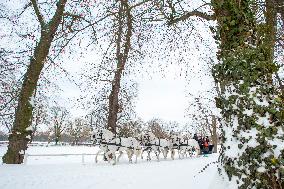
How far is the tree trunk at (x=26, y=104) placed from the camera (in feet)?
47.9

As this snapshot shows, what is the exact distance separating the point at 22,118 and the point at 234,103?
10.4 m

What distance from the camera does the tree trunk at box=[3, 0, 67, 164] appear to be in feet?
47.9

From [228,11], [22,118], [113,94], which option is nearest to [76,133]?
[113,94]

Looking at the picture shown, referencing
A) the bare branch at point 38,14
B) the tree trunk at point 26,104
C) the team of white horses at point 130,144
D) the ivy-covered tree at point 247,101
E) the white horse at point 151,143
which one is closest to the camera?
the ivy-covered tree at point 247,101

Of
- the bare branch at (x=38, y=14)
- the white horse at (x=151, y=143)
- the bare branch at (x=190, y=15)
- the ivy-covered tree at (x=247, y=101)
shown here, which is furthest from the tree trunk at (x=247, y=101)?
the white horse at (x=151, y=143)

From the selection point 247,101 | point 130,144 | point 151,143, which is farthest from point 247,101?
point 151,143

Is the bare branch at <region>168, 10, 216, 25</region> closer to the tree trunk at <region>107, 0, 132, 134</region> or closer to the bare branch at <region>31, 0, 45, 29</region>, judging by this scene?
the tree trunk at <region>107, 0, 132, 134</region>

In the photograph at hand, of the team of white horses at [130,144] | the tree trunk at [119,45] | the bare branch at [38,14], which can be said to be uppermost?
the bare branch at [38,14]

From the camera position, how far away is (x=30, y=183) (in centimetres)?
933

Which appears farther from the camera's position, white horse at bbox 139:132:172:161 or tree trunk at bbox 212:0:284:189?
white horse at bbox 139:132:172:161

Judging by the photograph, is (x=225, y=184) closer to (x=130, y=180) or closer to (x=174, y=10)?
(x=130, y=180)

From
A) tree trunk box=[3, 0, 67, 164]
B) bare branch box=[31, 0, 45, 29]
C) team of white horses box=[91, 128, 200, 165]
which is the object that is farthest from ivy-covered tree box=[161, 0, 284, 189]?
team of white horses box=[91, 128, 200, 165]

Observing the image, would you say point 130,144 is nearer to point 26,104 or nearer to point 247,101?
point 26,104

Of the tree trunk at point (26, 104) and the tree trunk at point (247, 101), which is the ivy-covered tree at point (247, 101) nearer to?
the tree trunk at point (247, 101)
